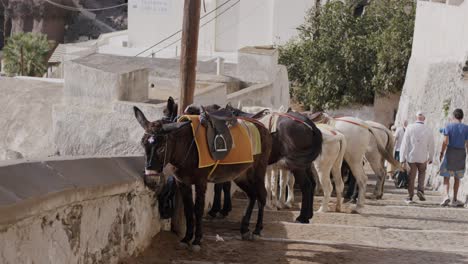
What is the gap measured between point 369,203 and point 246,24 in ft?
108

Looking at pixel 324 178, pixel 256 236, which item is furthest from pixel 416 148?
pixel 256 236

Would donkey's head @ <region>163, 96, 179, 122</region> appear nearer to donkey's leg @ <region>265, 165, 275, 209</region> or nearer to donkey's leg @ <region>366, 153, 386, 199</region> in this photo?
donkey's leg @ <region>265, 165, 275, 209</region>

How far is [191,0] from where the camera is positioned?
1034 cm

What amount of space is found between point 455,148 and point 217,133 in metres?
7.07

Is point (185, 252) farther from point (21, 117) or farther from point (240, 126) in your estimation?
point (21, 117)

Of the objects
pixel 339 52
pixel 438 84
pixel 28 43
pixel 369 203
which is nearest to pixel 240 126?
pixel 369 203

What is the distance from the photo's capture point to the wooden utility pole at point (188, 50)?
10422mm

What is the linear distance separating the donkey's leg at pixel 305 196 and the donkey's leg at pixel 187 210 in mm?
2440

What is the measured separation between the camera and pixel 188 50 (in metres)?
10.6

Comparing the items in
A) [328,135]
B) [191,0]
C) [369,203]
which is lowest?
[369,203]

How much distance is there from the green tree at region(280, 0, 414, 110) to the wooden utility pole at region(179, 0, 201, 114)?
79.7 feet

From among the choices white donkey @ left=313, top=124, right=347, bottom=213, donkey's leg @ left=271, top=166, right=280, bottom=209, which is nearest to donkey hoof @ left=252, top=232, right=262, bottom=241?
white donkey @ left=313, top=124, right=347, bottom=213

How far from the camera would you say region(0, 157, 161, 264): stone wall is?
570 cm

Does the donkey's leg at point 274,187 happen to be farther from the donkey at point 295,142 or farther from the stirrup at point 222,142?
the stirrup at point 222,142
